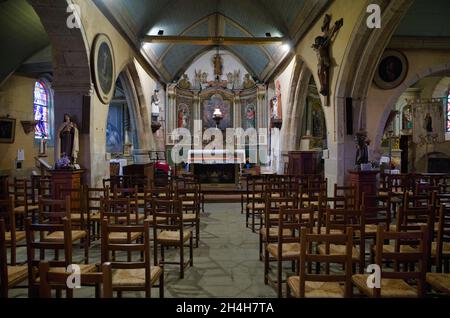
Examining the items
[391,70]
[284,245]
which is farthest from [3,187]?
[391,70]

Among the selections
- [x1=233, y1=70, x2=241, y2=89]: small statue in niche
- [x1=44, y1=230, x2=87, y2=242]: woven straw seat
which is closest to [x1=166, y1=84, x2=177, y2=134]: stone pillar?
[x1=233, y1=70, x2=241, y2=89]: small statue in niche

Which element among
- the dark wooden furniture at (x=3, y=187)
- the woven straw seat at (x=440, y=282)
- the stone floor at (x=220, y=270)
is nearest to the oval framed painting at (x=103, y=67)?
the dark wooden furniture at (x=3, y=187)

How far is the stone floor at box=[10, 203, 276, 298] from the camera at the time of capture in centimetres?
348

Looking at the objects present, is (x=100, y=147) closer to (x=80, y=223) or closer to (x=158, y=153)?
(x=80, y=223)

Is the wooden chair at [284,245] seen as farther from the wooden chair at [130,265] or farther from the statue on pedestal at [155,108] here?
the statue on pedestal at [155,108]

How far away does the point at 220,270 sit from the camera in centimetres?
410

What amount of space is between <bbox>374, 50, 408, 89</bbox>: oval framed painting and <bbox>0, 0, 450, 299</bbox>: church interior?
2.0 inches

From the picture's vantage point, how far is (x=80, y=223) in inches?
Result: 176

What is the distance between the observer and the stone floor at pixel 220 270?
3.48 meters

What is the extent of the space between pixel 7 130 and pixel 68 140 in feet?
15.4

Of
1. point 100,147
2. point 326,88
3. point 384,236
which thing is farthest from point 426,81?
point 384,236

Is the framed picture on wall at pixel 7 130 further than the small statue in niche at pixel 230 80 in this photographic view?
No

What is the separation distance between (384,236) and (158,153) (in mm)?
12886

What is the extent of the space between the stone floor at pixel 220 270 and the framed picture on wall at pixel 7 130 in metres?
6.27
